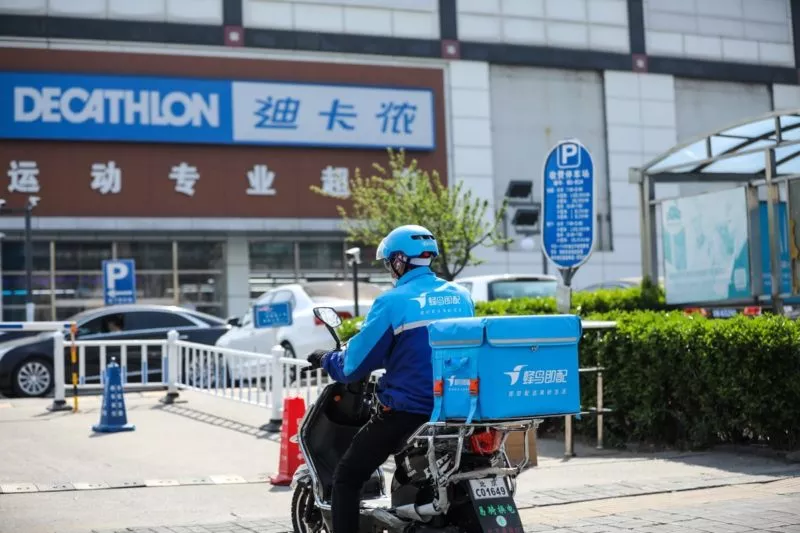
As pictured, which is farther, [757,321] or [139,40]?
[139,40]

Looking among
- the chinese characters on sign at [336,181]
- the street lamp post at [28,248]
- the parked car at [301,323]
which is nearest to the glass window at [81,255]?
the street lamp post at [28,248]

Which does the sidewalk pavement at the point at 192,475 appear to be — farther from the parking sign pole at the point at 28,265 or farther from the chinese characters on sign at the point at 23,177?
the chinese characters on sign at the point at 23,177

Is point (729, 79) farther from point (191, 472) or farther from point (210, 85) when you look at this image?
point (191, 472)

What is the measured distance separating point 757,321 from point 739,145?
5.66 meters

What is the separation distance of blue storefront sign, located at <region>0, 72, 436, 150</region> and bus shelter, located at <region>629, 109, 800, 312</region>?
16.8 m

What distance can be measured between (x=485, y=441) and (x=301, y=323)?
1227cm

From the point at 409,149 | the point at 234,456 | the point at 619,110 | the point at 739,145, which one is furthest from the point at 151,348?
the point at 619,110

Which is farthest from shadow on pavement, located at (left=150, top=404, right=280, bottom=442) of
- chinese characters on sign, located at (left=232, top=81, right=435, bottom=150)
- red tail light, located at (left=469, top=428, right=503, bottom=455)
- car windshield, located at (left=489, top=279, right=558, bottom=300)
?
chinese characters on sign, located at (left=232, top=81, right=435, bottom=150)

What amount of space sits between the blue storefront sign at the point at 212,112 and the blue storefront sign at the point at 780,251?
18.4 m

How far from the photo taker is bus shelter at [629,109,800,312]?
13742mm

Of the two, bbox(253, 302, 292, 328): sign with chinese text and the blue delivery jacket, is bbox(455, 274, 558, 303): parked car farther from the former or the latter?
the blue delivery jacket

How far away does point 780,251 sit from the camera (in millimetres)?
13906

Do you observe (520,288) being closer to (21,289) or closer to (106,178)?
(106,178)

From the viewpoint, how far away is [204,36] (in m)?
30.6
